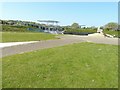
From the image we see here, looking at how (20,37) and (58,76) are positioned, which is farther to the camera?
(20,37)

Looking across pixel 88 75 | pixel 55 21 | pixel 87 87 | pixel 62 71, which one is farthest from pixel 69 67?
pixel 55 21

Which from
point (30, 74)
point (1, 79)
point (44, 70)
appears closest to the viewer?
point (1, 79)

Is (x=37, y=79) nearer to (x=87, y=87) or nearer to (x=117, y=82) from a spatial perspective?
(x=87, y=87)

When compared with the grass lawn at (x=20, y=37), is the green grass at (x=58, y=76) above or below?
below

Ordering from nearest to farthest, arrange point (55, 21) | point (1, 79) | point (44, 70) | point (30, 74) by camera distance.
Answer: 1. point (1, 79)
2. point (30, 74)
3. point (44, 70)
4. point (55, 21)

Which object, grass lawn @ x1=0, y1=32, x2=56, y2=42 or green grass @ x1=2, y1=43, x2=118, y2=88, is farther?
grass lawn @ x1=0, y1=32, x2=56, y2=42

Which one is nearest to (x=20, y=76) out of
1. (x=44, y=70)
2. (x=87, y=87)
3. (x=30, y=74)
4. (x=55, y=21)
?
(x=30, y=74)

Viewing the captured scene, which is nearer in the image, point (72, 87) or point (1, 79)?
point (72, 87)

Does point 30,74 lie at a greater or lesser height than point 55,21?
lesser

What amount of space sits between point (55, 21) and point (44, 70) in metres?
79.1

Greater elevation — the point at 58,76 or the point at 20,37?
the point at 20,37

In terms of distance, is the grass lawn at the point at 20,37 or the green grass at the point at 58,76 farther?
the grass lawn at the point at 20,37

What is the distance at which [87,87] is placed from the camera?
19.5 ft

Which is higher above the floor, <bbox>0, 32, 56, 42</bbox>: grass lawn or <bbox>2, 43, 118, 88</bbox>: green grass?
<bbox>0, 32, 56, 42</bbox>: grass lawn
